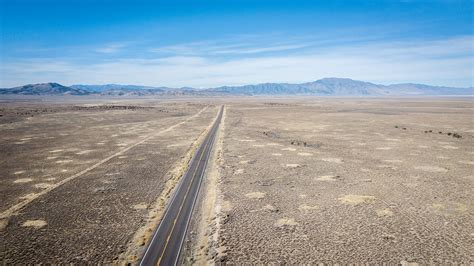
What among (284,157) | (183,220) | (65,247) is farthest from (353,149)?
(65,247)

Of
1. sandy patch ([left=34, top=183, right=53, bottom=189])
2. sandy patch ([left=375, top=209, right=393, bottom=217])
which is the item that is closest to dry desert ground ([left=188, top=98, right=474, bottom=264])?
sandy patch ([left=375, top=209, right=393, bottom=217])

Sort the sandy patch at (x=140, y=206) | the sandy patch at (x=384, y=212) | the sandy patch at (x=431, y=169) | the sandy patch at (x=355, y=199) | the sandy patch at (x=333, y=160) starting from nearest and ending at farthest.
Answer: the sandy patch at (x=384, y=212), the sandy patch at (x=140, y=206), the sandy patch at (x=355, y=199), the sandy patch at (x=431, y=169), the sandy patch at (x=333, y=160)

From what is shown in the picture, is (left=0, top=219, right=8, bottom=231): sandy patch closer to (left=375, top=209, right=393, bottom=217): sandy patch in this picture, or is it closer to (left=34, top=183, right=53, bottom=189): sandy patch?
(left=34, top=183, right=53, bottom=189): sandy patch

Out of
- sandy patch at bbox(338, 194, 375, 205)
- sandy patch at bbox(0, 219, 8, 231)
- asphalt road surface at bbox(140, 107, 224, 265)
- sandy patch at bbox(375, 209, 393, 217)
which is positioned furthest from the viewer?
sandy patch at bbox(338, 194, 375, 205)

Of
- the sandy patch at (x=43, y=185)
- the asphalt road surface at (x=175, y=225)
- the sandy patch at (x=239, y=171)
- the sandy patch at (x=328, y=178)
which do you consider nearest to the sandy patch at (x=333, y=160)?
the sandy patch at (x=328, y=178)

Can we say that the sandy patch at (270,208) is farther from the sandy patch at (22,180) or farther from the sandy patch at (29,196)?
the sandy patch at (22,180)

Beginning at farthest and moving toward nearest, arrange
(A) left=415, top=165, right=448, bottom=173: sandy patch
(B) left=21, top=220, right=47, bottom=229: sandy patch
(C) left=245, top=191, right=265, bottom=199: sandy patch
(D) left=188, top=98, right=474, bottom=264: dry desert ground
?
(A) left=415, top=165, right=448, bottom=173: sandy patch < (C) left=245, top=191, right=265, bottom=199: sandy patch < (B) left=21, top=220, right=47, bottom=229: sandy patch < (D) left=188, top=98, right=474, bottom=264: dry desert ground
